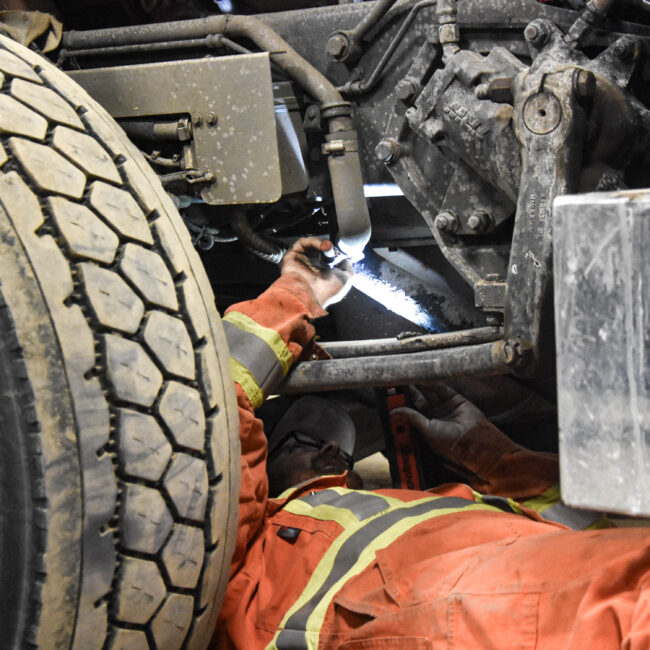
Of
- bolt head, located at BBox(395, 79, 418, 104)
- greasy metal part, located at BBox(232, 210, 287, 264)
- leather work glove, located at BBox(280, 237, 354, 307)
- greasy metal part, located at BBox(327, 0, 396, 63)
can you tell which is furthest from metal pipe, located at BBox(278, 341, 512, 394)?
greasy metal part, located at BBox(327, 0, 396, 63)

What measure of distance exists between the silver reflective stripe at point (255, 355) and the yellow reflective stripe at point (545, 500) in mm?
621

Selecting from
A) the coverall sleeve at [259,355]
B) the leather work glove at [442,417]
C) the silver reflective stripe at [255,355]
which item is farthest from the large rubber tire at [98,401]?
the leather work glove at [442,417]

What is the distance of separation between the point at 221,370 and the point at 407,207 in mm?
1004

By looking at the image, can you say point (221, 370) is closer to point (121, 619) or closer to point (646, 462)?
point (121, 619)

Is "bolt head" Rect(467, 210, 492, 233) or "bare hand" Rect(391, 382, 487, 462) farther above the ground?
"bolt head" Rect(467, 210, 492, 233)

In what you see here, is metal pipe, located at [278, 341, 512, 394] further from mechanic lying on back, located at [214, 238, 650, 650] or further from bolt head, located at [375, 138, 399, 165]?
bolt head, located at [375, 138, 399, 165]

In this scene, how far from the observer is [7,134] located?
3.47 feet

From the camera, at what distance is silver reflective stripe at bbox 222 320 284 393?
169cm

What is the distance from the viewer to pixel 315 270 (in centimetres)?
195

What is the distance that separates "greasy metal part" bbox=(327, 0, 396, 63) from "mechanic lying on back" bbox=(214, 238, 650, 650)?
40 cm

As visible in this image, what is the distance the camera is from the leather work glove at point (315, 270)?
194 cm

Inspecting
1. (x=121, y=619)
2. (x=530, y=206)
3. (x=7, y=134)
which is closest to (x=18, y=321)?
(x=7, y=134)

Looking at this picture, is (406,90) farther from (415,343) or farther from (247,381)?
(247,381)

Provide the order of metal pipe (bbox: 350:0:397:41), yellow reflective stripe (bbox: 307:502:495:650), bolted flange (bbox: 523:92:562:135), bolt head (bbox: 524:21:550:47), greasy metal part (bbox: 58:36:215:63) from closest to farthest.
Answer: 1. yellow reflective stripe (bbox: 307:502:495:650)
2. bolted flange (bbox: 523:92:562:135)
3. bolt head (bbox: 524:21:550:47)
4. metal pipe (bbox: 350:0:397:41)
5. greasy metal part (bbox: 58:36:215:63)
